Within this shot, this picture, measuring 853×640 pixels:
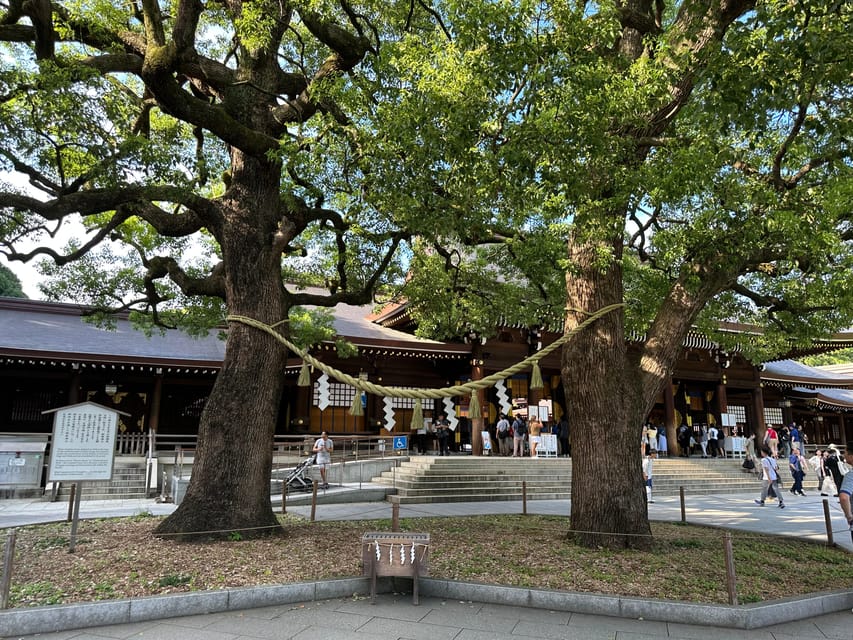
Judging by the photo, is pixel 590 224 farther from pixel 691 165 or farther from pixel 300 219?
Answer: pixel 300 219

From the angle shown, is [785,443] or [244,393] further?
[785,443]

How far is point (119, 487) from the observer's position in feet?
40.2

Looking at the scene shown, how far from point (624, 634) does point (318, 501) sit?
8.10 metres

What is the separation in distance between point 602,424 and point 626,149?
11.3 ft

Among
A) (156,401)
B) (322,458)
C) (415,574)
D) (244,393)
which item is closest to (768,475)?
(322,458)

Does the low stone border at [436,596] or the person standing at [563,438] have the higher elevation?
the person standing at [563,438]

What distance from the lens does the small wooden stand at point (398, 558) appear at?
483 centimetres

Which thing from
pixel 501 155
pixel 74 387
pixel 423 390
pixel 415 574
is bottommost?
pixel 415 574

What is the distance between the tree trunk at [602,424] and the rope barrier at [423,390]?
293 millimetres

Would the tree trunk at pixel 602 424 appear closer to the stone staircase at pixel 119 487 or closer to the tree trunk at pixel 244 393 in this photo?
the tree trunk at pixel 244 393

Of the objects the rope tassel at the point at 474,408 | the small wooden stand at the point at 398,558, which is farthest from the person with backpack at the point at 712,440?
the small wooden stand at the point at 398,558

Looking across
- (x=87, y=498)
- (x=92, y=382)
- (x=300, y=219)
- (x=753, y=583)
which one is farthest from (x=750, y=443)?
(x=92, y=382)

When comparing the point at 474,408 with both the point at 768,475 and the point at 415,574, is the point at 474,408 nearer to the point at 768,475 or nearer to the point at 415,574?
the point at 415,574

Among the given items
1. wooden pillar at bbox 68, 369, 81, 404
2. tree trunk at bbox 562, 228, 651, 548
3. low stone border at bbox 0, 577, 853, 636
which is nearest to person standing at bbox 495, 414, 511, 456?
tree trunk at bbox 562, 228, 651, 548
